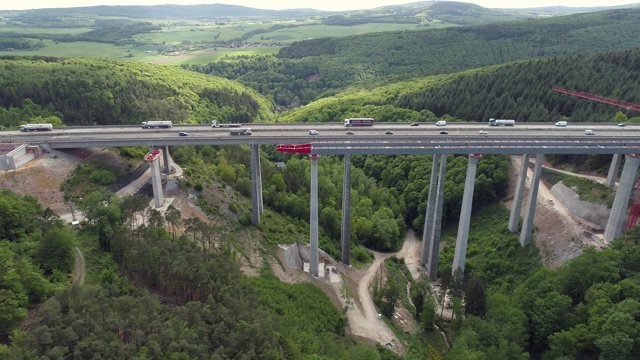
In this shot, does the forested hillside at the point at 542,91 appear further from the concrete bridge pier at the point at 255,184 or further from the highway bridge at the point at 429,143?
the concrete bridge pier at the point at 255,184

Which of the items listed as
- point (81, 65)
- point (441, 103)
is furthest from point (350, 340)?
point (81, 65)

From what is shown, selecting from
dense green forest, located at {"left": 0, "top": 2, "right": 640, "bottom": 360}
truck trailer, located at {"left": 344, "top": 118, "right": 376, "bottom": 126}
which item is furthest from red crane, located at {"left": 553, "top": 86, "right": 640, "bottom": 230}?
truck trailer, located at {"left": 344, "top": 118, "right": 376, "bottom": 126}

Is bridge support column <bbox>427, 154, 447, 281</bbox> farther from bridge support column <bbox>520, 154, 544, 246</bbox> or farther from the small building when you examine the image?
the small building

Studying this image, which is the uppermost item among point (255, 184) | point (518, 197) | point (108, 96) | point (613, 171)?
point (108, 96)

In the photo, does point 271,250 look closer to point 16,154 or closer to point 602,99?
point 16,154

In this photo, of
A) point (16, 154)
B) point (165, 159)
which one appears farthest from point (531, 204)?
point (16, 154)

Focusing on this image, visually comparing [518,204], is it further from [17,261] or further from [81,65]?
[81,65]
